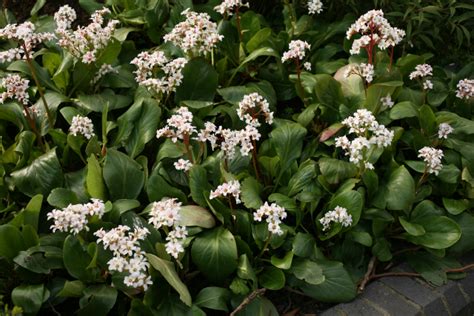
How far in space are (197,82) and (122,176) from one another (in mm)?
747

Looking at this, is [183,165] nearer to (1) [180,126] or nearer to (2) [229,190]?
(1) [180,126]

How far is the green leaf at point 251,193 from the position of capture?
2.66 metres

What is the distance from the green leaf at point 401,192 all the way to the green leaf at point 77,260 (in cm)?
134

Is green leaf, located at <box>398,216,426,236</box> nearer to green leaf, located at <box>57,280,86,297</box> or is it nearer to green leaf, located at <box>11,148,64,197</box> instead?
green leaf, located at <box>57,280,86,297</box>

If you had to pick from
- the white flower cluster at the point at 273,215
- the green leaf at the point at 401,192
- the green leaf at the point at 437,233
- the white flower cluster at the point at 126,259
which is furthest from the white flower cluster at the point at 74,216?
the green leaf at the point at 437,233

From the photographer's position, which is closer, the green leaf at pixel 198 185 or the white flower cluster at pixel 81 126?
the green leaf at pixel 198 185

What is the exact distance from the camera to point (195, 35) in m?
3.07

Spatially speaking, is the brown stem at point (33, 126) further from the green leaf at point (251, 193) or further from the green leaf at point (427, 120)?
the green leaf at point (427, 120)

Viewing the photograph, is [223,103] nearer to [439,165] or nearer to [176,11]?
[176,11]

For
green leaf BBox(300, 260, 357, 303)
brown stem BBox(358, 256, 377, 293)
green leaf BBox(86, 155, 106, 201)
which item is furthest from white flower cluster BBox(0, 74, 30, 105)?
brown stem BBox(358, 256, 377, 293)

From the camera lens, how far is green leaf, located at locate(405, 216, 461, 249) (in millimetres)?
2709

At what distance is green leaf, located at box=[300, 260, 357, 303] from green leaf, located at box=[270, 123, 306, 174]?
1.88 feet

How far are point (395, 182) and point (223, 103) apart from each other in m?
1.05

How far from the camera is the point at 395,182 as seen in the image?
2.81 meters
